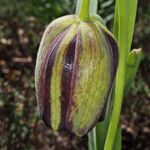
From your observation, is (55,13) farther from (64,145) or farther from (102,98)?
(102,98)

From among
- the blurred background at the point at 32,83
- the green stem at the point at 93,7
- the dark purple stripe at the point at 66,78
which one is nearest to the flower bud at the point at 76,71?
the dark purple stripe at the point at 66,78

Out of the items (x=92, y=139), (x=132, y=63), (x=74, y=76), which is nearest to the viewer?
(x=74, y=76)

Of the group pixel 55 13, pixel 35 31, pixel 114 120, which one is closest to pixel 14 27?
pixel 35 31

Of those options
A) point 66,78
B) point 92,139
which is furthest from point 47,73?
point 92,139

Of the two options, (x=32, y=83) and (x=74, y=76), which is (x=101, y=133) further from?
(x=32, y=83)

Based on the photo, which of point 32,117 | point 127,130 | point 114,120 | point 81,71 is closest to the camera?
point 81,71

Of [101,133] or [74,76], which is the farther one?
[101,133]

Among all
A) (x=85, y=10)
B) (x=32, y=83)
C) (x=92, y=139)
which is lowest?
(x=32, y=83)
